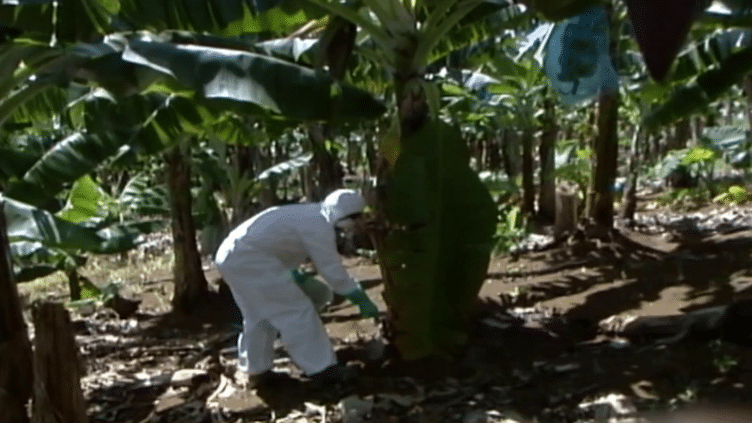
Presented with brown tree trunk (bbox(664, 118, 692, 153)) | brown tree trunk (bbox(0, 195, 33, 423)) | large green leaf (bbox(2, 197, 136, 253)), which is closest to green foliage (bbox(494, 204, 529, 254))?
large green leaf (bbox(2, 197, 136, 253))

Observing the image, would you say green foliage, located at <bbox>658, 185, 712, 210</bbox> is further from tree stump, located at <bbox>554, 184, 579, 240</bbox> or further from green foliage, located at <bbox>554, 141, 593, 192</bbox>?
tree stump, located at <bbox>554, 184, 579, 240</bbox>

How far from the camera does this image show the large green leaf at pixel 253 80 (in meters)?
4.32

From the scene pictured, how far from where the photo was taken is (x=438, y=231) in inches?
192

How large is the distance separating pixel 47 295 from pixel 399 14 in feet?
27.9

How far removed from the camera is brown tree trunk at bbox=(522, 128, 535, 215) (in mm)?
12224

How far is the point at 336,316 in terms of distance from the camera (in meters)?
8.06

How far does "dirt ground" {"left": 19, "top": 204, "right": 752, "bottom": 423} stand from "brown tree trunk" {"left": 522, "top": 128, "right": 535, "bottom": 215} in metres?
3.29

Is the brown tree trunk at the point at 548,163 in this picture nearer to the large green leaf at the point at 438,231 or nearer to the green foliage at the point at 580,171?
the green foliage at the point at 580,171

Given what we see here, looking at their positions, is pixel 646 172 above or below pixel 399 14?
below

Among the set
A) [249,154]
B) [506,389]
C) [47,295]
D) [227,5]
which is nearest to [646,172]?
[249,154]

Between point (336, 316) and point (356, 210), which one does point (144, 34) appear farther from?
point (336, 316)

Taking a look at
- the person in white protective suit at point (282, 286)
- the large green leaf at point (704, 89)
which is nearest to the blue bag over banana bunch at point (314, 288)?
the person in white protective suit at point (282, 286)

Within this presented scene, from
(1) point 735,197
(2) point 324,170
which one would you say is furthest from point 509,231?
(1) point 735,197

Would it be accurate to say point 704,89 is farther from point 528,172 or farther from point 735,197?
point 735,197
